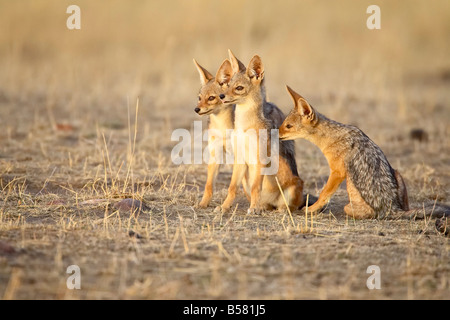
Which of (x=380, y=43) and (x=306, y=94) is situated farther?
(x=380, y=43)

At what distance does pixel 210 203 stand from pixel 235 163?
62cm

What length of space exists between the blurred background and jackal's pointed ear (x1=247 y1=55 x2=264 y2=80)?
3744mm

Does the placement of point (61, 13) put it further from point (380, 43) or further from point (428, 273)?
point (428, 273)

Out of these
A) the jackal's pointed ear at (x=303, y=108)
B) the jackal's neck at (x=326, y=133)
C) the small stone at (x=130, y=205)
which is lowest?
the small stone at (x=130, y=205)

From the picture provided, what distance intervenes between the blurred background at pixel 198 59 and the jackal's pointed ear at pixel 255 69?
3.74m

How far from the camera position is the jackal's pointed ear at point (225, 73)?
8336 mm

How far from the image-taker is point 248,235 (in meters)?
6.22

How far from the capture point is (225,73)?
8.43m

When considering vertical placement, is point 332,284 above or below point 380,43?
below

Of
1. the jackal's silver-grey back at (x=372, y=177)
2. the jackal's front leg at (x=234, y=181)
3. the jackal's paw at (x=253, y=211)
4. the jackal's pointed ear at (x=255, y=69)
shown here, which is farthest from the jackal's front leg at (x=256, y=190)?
the jackal's pointed ear at (x=255, y=69)

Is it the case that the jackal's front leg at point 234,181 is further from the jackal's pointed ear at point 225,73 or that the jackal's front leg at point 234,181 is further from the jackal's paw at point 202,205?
the jackal's pointed ear at point 225,73

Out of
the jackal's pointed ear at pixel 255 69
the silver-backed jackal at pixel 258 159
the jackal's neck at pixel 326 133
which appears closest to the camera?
the jackal's neck at pixel 326 133
